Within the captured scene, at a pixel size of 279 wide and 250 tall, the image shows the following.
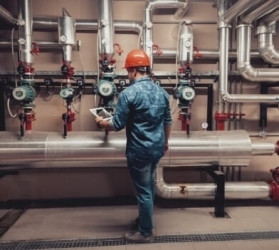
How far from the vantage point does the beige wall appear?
2584 mm

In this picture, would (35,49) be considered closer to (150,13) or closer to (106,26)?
(106,26)

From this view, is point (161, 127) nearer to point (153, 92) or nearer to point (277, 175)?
point (153, 92)

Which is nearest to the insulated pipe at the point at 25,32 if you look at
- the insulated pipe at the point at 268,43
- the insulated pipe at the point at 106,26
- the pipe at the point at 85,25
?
the pipe at the point at 85,25

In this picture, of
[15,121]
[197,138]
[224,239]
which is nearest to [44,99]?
[15,121]

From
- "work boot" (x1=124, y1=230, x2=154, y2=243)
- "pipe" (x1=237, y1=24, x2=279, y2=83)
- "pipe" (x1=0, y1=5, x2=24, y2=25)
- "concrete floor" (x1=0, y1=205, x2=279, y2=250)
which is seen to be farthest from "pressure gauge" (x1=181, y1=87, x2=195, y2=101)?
"pipe" (x1=0, y1=5, x2=24, y2=25)

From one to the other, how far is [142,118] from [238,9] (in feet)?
3.84

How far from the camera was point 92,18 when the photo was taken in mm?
2605

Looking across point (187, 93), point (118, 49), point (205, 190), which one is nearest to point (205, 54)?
point (187, 93)

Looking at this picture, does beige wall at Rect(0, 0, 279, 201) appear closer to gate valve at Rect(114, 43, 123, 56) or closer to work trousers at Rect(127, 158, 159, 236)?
gate valve at Rect(114, 43, 123, 56)

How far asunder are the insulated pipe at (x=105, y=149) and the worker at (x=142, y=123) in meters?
0.39

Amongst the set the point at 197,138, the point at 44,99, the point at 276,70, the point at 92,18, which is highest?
the point at 92,18

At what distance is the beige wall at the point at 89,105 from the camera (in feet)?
8.48

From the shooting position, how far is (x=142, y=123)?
179 centimetres

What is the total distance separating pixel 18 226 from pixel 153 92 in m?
1.50
